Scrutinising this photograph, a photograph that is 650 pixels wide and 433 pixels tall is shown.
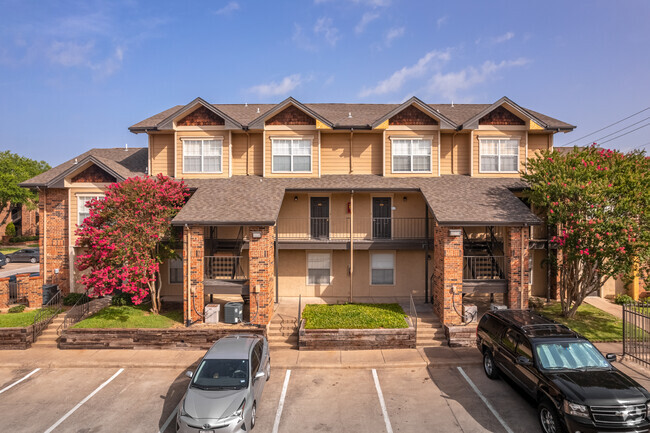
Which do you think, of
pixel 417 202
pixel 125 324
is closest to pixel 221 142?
pixel 125 324

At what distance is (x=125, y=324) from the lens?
13961 mm

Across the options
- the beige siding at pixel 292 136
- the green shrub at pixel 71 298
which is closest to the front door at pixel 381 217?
the beige siding at pixel 292 136

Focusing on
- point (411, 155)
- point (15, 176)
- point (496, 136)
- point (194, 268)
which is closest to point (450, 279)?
point (411, 155)

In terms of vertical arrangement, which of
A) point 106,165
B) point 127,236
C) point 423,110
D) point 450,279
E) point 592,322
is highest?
point 423,110

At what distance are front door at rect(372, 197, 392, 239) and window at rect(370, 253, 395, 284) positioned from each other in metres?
1.07

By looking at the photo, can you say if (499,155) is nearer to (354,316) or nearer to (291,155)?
(291,155)

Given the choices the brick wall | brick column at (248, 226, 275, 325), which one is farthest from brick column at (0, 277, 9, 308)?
brick column at (248, 226, 275, 325)

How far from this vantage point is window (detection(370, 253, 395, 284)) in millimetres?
18219

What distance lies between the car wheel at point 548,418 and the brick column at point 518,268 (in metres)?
6.90

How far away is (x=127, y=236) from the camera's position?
13742mm

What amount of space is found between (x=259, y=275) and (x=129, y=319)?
226 inches

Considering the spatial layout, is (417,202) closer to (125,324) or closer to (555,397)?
(555,397)

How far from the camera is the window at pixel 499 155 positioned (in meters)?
18.2

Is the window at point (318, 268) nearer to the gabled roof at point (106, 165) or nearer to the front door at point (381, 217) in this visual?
the front door at point (381, 217)
